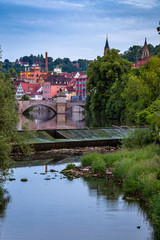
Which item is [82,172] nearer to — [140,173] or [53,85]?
[140,173]

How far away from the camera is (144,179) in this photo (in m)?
13.7

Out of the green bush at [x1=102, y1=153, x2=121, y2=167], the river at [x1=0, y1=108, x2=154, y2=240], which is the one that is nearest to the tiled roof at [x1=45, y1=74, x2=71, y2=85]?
the green bush at [x1=102, y1=153, x2=121, y2=167]

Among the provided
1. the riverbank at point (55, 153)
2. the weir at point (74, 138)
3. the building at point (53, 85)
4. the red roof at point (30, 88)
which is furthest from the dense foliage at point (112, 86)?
the red roof at point (30, 88)

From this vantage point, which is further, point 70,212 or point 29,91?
point 29,91

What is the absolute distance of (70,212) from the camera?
512 inches

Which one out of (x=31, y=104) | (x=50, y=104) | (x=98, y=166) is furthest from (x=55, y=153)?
(x=50, y=104)

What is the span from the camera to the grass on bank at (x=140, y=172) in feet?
39.4

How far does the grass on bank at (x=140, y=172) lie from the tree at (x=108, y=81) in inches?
1448

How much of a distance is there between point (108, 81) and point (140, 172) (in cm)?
4743

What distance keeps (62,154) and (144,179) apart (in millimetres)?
11989

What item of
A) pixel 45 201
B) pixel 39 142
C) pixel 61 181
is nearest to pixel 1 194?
pixel 45 201

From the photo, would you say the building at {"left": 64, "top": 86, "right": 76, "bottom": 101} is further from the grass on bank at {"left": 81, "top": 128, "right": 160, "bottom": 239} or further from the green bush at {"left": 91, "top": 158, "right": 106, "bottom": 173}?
the green bush at {"left": 91, "top": 158, "right": 106, "bottom": 173}

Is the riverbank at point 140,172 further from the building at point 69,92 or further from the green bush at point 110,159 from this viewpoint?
the building at point 69,92

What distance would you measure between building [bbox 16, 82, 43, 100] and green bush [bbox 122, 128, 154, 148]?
4323 inches
